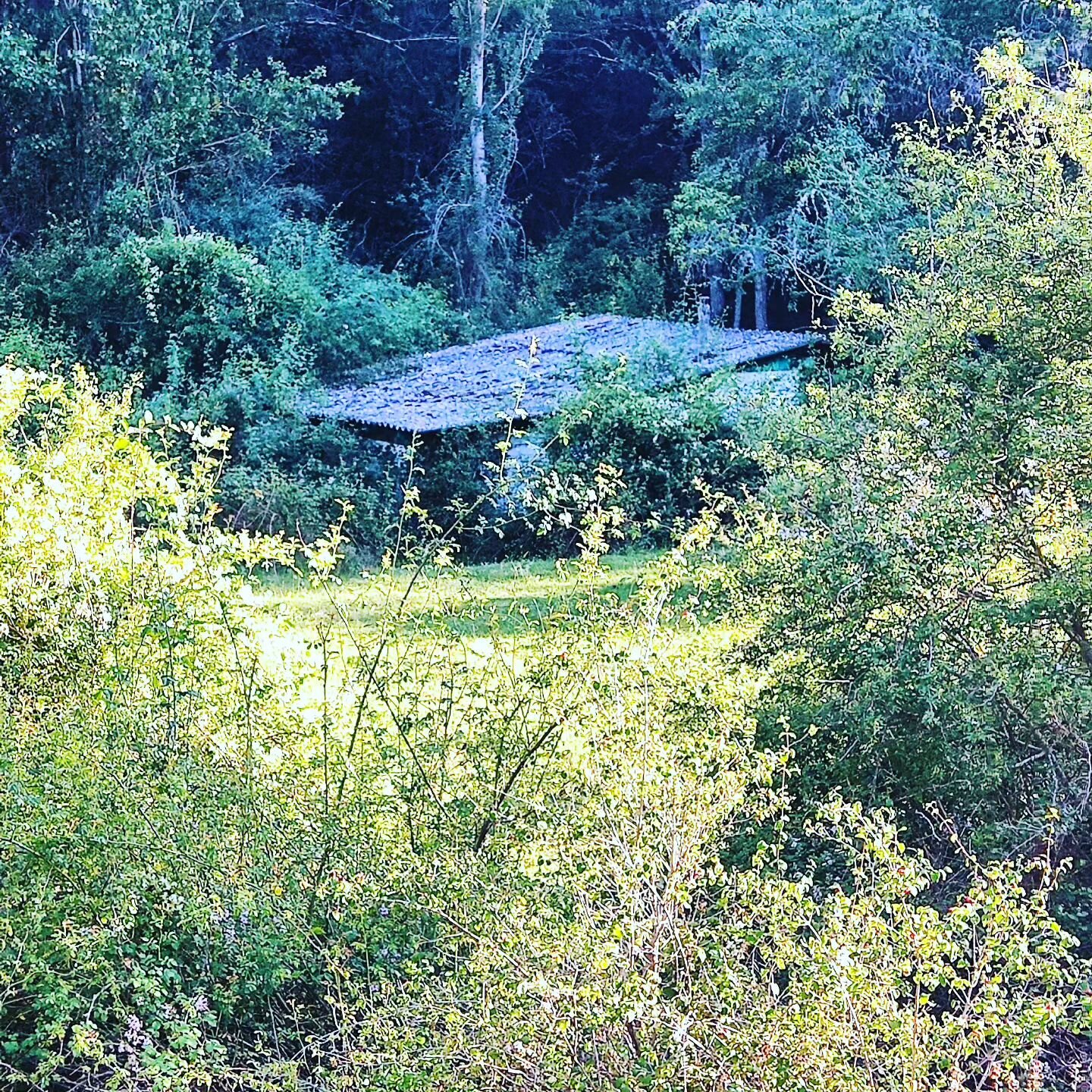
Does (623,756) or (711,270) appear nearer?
(623,756)

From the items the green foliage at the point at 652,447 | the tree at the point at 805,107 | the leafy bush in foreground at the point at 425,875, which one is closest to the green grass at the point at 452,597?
the leafy bush in foreground at the point at 425,875

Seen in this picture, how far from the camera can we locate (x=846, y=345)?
6.89 metres

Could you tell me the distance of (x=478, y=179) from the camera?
98.5 feet

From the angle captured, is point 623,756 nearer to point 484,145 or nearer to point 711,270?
point 711,270

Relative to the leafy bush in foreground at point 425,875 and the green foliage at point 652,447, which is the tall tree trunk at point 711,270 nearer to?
the green foliage at point 652,447

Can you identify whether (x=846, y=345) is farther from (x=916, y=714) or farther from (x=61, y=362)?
(x=61, y=362)

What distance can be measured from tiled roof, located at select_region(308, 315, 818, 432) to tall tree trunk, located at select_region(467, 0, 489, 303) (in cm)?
769

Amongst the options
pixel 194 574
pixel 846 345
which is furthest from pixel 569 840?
pixel 846 345

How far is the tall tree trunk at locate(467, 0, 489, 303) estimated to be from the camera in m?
29.8

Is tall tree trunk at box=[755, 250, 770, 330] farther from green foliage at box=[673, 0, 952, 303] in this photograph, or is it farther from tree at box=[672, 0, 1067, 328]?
green foliage at box=[673, 0, 952, 303]

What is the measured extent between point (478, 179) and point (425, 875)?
2727 cm

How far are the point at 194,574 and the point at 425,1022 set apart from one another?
94.8 inches

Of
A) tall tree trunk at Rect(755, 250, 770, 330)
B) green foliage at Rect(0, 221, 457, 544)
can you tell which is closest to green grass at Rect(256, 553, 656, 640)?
green foliage at Rect(0, 221, 457, 544)

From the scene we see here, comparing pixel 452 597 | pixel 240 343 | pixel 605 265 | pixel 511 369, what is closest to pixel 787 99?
pixel 605 265
